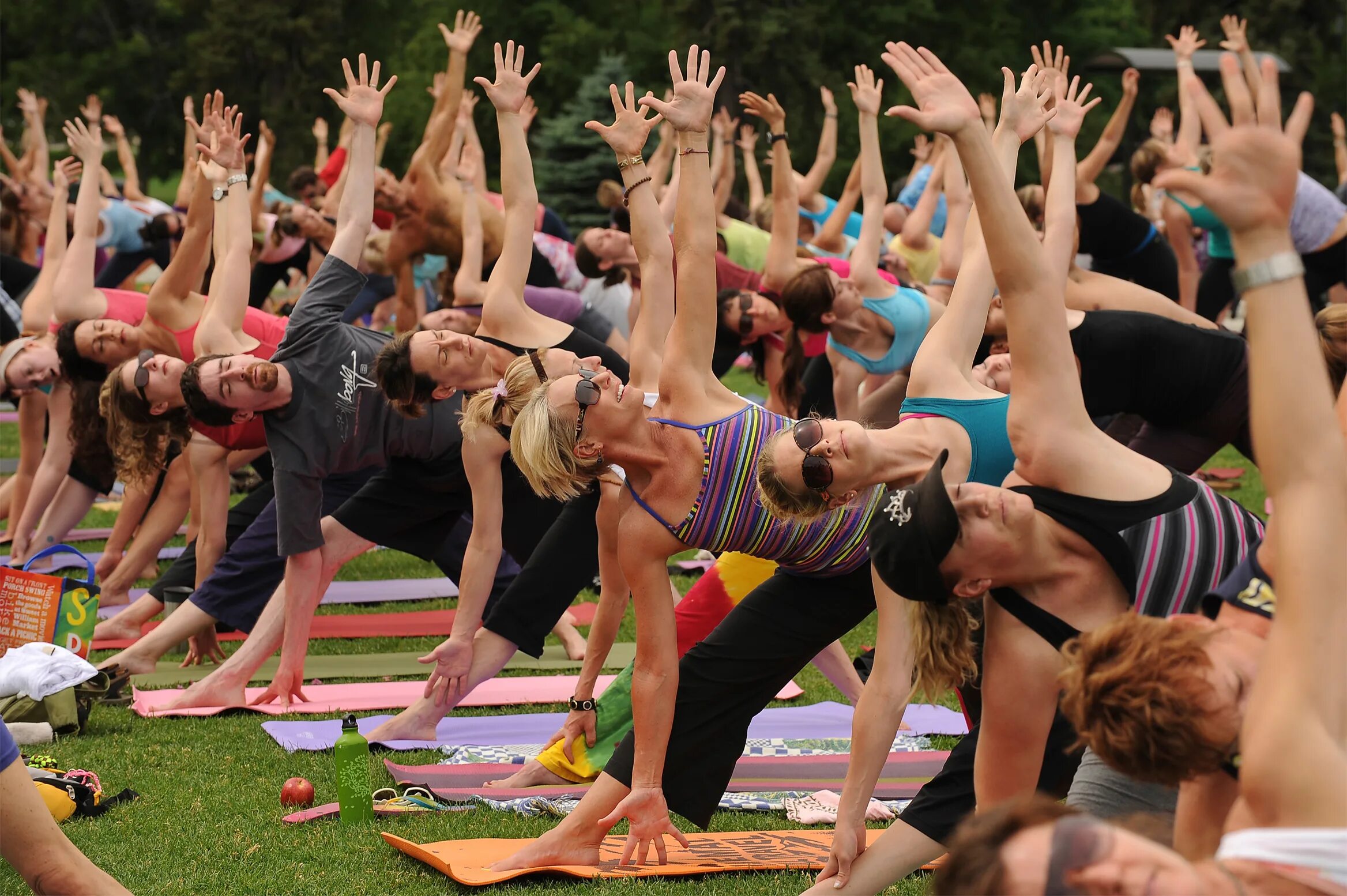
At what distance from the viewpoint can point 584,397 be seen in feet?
Result: 13.3

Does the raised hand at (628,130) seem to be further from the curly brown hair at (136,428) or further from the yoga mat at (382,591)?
the yoga mat at (382,591)

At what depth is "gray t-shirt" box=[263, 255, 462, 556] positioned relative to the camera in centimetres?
583

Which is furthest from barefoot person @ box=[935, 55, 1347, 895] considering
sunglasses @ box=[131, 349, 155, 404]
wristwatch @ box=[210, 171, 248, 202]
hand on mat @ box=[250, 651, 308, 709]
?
wristwatch @ box=[210, 171, 248, 202]

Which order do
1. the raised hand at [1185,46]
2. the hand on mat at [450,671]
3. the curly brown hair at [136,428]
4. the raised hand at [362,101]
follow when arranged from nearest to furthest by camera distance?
the hand on mat at [450,671] < the raised hand at [362,101] < the curly brown hair at [136,428] < the raised hand at [1185,46]

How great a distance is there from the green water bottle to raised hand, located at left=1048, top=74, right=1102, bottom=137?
9.23 feet

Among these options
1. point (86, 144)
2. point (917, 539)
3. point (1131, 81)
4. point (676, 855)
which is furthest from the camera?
point (1131, 81)

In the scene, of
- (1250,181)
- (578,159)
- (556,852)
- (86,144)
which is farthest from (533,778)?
(578,159)

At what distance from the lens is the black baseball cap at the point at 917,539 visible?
2732 millimetres

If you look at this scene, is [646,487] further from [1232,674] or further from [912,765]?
[1232,674]

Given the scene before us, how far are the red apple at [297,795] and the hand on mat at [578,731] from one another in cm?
86

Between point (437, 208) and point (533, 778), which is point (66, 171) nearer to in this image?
point (437, 208)

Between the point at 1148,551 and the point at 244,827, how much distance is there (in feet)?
10.1

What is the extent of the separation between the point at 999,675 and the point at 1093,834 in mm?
797

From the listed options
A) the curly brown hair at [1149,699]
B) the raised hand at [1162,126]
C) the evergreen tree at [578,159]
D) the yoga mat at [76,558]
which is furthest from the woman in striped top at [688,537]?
the evergreen tree at [578,159]
